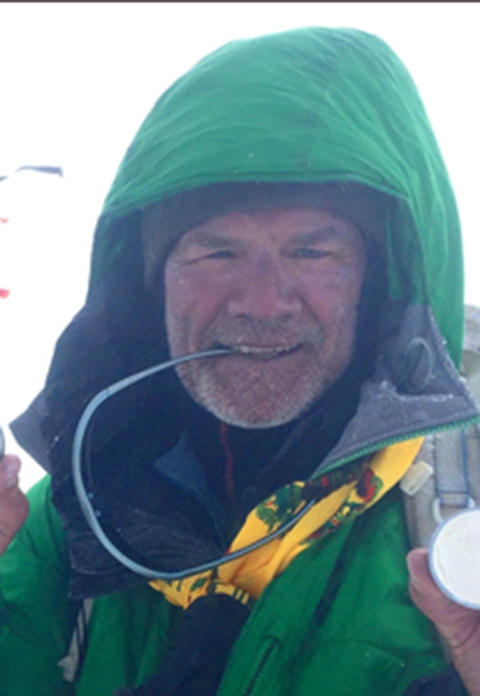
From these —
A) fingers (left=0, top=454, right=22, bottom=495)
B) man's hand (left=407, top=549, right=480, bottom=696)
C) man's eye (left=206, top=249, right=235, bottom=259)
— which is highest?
man's eye (left=206, top=249, right=235, bottom=259)

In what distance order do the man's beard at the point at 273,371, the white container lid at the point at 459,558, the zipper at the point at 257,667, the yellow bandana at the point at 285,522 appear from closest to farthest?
the white container lid at the point at 459,558
the zipper at the point at 257,667
the yellow bandana at the point at 285,522
the man's beard at the point at 273,371

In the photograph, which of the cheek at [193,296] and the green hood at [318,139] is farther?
the cheek at [193,296]

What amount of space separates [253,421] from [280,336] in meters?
0.25

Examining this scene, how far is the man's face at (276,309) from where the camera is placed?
1735mm

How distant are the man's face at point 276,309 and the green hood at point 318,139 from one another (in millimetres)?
170

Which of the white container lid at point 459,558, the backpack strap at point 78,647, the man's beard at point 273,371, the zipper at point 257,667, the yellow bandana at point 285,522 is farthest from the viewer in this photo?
the man's beard at point 273,371

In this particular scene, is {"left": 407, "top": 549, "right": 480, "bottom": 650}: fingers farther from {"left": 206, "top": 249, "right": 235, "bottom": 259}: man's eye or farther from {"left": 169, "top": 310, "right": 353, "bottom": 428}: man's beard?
{"left": 206, "top": 249, "right": 235, "bottom": 259}: man's eye

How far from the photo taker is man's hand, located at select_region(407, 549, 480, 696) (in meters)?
1.08

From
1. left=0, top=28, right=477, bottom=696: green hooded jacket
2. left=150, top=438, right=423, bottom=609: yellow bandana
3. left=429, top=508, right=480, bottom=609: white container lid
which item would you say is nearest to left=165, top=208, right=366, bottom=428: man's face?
left=0, top=28, right=477, bottom=696: green hooded jacket

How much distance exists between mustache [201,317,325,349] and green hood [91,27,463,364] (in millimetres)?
266

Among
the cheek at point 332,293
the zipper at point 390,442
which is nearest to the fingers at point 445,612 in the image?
the zipper at point 390,442

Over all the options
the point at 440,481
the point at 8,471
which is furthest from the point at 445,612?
the point at 8,471

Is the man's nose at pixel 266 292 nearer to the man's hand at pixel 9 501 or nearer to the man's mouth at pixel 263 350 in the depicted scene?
the man's mouth at pixel 263 350

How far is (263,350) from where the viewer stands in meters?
1.74
